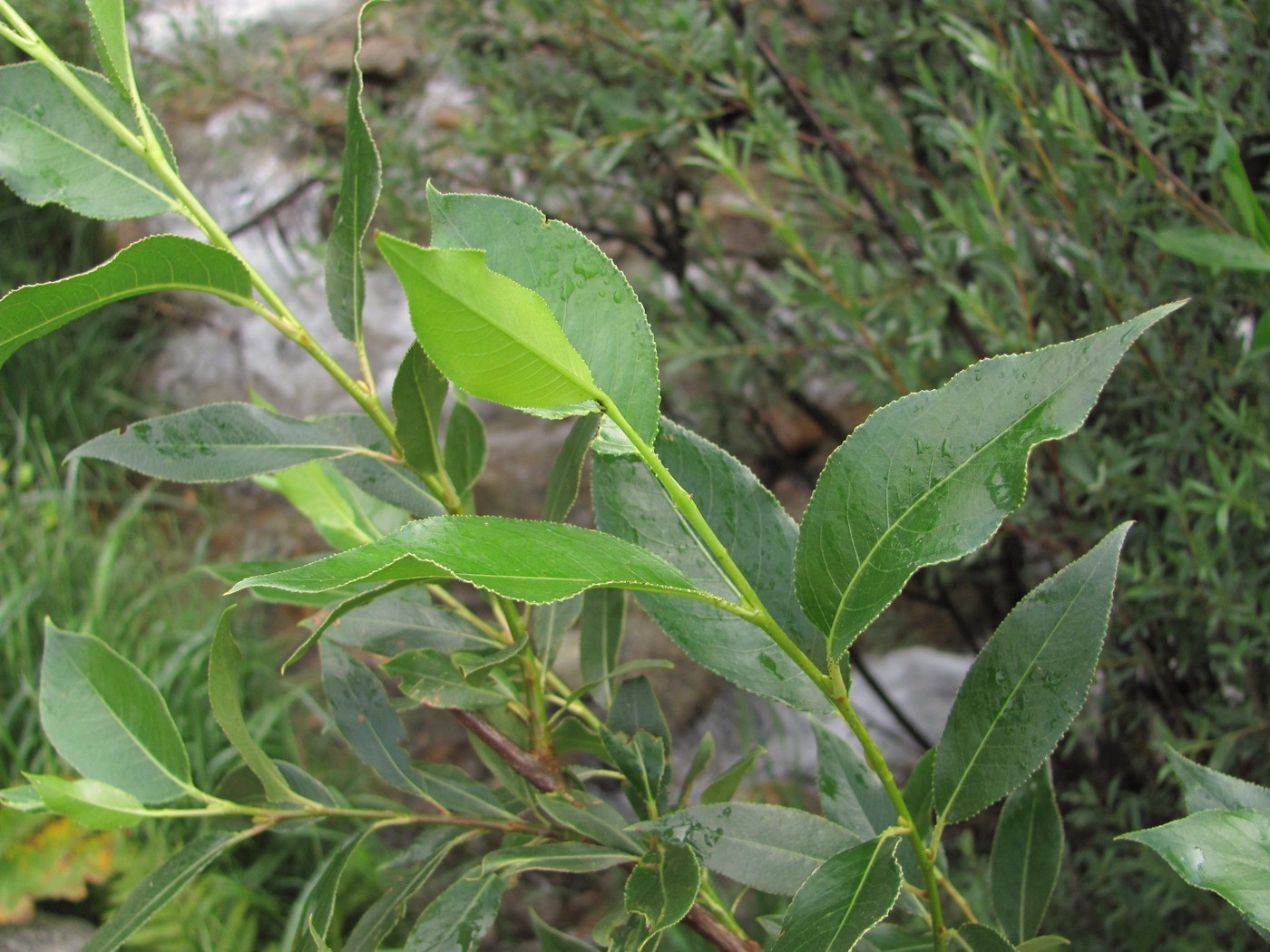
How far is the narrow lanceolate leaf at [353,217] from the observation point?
0.54m

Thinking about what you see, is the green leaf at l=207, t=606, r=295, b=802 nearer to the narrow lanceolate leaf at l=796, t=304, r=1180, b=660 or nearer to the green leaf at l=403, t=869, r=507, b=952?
the green leaf at l=403, t=869, r=507, b=952

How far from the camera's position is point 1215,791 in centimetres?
50

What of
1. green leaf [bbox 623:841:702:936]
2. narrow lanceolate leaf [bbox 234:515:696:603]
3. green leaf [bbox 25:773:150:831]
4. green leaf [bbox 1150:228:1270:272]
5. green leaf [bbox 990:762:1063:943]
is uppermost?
narrow lanceolate leaf [bbox 234:515:696:603]

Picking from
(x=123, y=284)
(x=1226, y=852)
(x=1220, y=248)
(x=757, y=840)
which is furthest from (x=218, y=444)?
(x=1220, y=248)

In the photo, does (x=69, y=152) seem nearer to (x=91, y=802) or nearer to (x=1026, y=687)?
(x=91, y=802)

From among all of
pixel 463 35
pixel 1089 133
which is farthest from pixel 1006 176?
pixel 463 35

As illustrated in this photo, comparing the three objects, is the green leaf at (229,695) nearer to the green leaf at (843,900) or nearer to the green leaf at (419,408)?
the green leaf at (419,408)

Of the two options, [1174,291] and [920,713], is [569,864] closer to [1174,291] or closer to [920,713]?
[1174,291]

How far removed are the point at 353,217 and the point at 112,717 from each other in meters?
0.32

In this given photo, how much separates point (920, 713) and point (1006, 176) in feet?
5.33

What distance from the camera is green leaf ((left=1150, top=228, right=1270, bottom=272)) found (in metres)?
0.76

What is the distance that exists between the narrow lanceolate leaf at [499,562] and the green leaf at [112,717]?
28 cm

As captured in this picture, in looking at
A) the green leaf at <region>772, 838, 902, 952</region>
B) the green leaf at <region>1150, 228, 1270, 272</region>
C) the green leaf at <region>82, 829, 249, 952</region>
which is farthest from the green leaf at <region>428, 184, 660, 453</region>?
the green leaf at <region>1150, 228, 1270, 272</region>

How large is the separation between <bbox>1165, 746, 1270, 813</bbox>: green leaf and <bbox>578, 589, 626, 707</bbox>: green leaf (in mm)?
344
